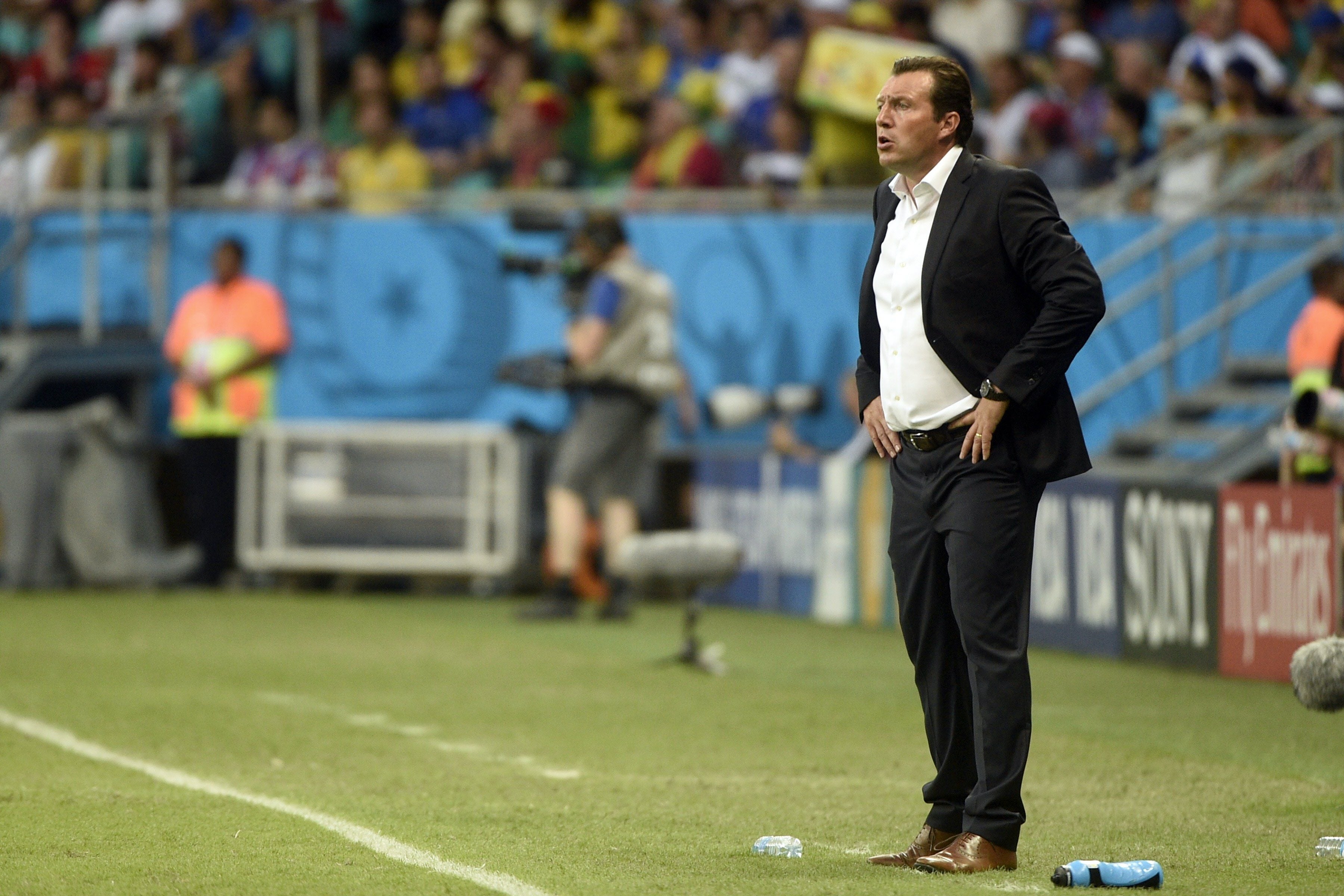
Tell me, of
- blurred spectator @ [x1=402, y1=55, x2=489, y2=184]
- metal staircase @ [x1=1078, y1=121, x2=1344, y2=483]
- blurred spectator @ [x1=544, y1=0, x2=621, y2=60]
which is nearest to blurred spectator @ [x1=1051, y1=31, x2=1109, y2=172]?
metal staircase @ [x1=1078, y1=121, x2=1344, y2=483]

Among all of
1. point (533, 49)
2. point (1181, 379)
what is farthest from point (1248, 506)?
point (533, 49)

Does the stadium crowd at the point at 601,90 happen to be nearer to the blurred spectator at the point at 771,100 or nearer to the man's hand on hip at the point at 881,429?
the blurred spectator at the point at 771,100

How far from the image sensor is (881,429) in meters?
6.08

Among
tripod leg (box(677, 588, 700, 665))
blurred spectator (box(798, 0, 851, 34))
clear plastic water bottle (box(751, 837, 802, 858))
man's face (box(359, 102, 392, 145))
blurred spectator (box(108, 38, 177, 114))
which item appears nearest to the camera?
clear plastic water bottle (box(751, 837, 802, 858))

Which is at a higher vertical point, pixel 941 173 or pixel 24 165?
pixel 24 165

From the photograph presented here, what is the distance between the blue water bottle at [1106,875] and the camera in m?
5.54

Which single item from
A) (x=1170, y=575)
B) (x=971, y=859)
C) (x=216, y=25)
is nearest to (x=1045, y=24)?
(x=1170, y=575)

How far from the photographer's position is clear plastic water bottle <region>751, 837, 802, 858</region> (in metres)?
6.10

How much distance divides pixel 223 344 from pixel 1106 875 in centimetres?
1178

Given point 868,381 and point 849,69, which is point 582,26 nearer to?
point 849,69

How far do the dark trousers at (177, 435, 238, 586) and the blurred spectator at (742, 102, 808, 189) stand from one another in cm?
444

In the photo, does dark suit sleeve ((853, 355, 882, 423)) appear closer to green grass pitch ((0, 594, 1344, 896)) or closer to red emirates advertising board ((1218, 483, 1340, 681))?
green grass pitch ((0, 594, 1344, 896))

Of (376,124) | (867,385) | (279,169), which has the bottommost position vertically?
(867,385)

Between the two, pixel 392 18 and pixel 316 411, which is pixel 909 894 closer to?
pixel 316 411
